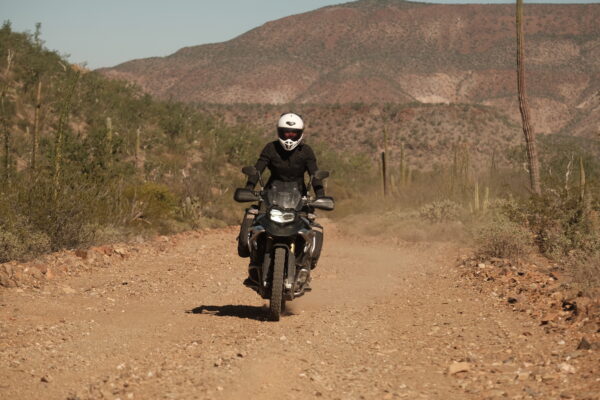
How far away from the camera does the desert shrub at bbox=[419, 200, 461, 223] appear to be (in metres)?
24.1

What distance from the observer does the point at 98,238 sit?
1591 centimetres

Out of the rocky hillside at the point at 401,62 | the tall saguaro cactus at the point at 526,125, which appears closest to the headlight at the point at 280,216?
the tall saguaro cactus at the point at 526,125

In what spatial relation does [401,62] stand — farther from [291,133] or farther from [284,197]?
[284,197]

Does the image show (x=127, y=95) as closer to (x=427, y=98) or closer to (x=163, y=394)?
(x=163, y=394)

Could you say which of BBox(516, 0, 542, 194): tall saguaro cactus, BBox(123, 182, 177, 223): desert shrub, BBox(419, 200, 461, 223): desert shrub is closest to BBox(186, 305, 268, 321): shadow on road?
BBox(123, 182, 177, 223): desert shrub

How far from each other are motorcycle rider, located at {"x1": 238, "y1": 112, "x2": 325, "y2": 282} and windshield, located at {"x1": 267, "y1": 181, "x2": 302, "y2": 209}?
0.98ft

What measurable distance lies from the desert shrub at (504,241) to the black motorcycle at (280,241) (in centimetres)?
628

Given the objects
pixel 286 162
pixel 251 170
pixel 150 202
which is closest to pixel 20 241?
pixel 251 170

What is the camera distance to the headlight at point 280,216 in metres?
9.11

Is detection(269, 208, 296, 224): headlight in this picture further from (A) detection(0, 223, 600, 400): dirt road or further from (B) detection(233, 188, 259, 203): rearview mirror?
(A) detection(0, 223, 600, 400): dirt road

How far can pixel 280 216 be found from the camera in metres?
9.12

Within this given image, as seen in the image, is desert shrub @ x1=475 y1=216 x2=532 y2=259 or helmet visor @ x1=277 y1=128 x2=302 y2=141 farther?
desert shrub @ x1=475 y1=216 x2=532 y2=259

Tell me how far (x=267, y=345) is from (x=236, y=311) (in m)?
2.54

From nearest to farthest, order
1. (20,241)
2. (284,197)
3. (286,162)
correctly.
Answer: (284,197) < (286,162) < (20,241)
